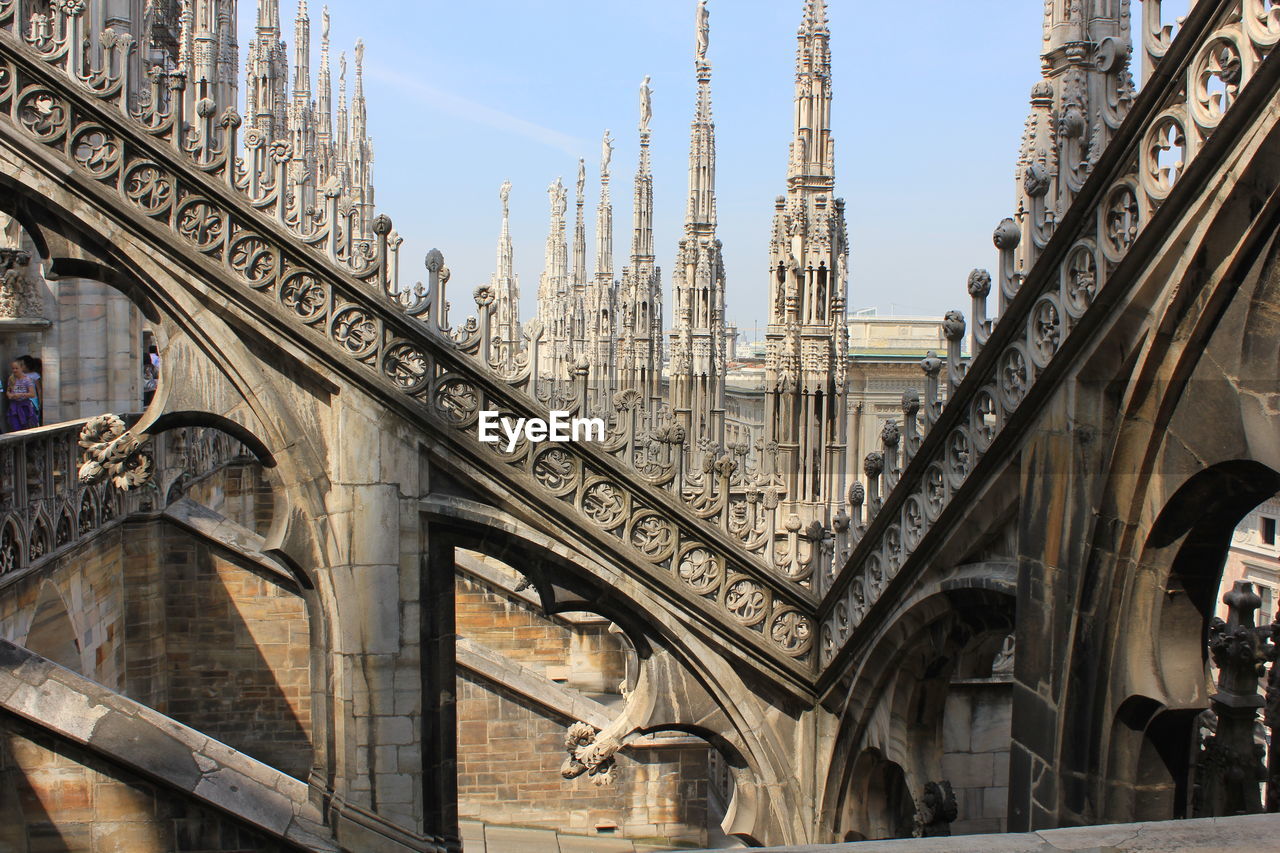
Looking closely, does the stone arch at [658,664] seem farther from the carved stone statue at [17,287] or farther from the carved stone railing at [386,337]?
the carved stone statue at [17,287]

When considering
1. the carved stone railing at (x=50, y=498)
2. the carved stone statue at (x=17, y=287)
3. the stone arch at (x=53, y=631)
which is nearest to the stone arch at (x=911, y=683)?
the carved stone railing at (x=50, y=498)

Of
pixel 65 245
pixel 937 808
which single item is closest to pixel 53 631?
pixel 65 245

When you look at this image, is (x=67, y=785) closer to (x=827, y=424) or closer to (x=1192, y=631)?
(x=1192, y=631)

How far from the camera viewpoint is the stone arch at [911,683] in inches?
246

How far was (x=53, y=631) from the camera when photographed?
398 inches

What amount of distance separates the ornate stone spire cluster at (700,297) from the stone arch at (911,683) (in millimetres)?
15789

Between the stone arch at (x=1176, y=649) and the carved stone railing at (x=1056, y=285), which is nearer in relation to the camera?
the carved stone railing at (x=1056, y=285)

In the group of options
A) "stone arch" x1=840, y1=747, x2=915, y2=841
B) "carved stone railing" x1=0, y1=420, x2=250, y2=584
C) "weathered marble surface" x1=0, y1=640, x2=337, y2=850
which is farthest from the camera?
"carved stone railing" x1=0, y1=420, x2=250, y2=584

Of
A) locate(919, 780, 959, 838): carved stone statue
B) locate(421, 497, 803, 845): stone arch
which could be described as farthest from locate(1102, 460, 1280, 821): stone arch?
locate(421, 497, 803, 845): stone arch

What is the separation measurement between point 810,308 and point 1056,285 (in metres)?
7.15

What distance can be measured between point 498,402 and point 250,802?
2.92 metres

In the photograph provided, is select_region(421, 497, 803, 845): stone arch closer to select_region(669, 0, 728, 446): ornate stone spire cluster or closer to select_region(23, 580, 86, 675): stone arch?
select_region(23, 580, 86, 675): stone arch

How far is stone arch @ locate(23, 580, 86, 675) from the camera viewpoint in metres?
9.73

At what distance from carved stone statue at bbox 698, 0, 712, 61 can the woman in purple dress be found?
16.8 meters
